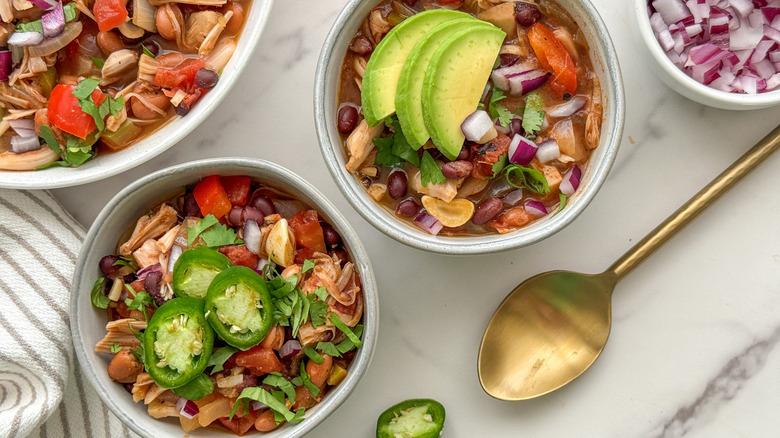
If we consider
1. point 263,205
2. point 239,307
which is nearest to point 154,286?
point 239,307

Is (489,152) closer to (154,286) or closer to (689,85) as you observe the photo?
(689,85)

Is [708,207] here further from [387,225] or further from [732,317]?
[387,225]

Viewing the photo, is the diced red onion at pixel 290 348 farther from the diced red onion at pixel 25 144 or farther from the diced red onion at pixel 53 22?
the diced red onion at pixel 53 22

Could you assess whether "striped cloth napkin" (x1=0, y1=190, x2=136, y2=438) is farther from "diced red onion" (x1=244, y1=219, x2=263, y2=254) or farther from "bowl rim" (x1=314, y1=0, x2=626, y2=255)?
"bowl rim" (x1=314, y1=0, x2=626, y2=255)

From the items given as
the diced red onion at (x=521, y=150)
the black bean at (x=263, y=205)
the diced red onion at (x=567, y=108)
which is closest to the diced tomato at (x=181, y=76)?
the black bean at (x=263, y=205)

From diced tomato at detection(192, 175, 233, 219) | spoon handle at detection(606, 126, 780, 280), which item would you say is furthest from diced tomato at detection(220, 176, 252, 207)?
spoon handle at detection(606, 126, 780, 280)

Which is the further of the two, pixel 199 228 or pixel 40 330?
pixel 40 330

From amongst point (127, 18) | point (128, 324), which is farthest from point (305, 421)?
point (127, 18)

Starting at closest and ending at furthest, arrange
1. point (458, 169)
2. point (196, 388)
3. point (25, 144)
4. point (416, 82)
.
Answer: point (416, 82), point (458, 169), point (196, 388), point (25, 144)
